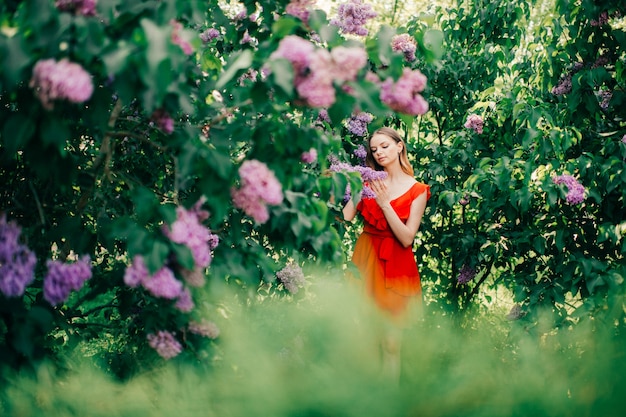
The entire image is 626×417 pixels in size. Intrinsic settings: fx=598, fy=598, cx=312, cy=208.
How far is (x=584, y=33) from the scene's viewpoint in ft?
10.6

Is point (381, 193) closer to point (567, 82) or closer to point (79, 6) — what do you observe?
point (567, 82)

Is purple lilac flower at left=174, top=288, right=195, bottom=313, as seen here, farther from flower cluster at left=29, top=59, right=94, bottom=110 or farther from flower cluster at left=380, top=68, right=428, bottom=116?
flower cluster at left=380, top=68, right=428, bottom=116

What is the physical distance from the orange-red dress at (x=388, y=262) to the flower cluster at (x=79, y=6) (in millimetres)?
2324

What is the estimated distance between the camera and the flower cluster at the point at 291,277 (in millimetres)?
3090

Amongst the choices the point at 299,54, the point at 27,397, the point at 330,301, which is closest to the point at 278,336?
the point at 330,301

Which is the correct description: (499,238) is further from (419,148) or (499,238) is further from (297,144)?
(297,144)

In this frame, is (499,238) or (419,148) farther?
(419,148)

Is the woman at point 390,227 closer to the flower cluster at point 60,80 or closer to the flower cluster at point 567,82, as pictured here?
the flower cluster at point 567,82

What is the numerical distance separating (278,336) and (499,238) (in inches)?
121

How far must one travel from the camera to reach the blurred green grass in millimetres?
1046

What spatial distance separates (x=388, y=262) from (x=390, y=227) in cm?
21

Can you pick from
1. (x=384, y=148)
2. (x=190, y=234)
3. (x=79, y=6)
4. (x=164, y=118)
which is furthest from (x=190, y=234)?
(x=384, y=148)

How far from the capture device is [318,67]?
1.38 m

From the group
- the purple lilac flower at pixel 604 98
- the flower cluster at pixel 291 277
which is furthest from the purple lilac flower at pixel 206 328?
the purple lilac flower at pixel 604 98
